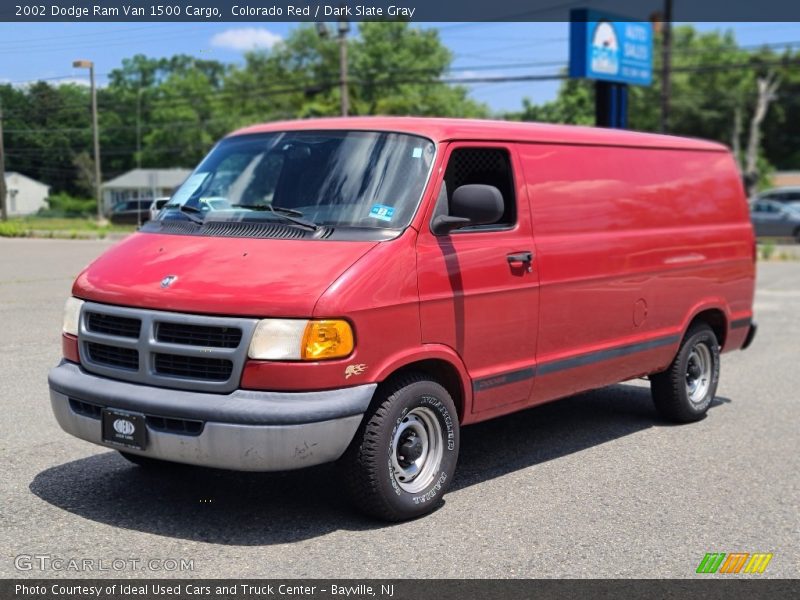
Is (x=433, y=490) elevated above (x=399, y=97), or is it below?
below

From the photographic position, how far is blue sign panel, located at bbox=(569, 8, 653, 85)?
24234mm

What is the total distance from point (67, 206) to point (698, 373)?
29.1ft

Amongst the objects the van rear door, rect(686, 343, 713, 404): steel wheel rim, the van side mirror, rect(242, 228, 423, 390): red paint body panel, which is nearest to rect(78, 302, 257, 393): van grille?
rect(242, 228, 423, 390): red paint body panel

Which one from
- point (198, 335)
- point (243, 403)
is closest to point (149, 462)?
point (198, 335)

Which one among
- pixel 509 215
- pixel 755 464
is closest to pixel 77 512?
pixel 509 215

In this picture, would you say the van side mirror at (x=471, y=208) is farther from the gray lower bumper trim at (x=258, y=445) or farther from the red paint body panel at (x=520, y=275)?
the gray lower bumper trim at (x=258, y=445)

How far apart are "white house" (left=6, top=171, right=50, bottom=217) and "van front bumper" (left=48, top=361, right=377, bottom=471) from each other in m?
6.89

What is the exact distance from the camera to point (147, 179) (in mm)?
30266

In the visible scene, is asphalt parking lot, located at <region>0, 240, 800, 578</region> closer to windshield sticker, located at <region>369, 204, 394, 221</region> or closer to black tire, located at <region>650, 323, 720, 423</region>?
black tire, located at <region>650, 323, 720, 423</region>

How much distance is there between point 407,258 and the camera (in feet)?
17.6

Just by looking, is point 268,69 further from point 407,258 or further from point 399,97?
point 407,258

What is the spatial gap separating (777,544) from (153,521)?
3346 mm

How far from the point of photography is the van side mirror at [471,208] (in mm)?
5594
